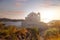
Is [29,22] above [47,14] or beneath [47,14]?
beneath

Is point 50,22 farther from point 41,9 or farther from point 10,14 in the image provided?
point 10,14

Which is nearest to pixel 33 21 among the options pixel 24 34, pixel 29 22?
pixel 29 22

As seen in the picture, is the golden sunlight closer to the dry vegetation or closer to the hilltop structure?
the hilltop structure

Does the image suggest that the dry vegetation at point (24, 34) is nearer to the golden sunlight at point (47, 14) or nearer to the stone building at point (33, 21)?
the stone building at point (33, 21)

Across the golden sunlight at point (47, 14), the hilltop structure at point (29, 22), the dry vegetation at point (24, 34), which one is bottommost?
the dry vegetation at point (24, 34)

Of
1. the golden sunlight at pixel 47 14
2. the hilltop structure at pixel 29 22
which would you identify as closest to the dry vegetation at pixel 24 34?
the hilltop structure at pixel 29 22

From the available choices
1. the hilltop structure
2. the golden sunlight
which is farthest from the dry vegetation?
the golden sunlight

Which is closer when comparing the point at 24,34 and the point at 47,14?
the point at 24,34

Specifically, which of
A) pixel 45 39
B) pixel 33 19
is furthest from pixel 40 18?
pixel 45 39

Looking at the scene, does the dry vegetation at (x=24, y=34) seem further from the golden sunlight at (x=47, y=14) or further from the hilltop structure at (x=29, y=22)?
the golden sunlight at (x=47, y=14)

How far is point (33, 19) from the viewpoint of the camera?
275cm

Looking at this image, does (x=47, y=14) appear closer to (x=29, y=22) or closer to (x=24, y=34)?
(x=29, y=22)

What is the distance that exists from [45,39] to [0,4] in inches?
39.0

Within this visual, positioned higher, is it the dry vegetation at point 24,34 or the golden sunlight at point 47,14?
the golden sunlight at point 47,14
